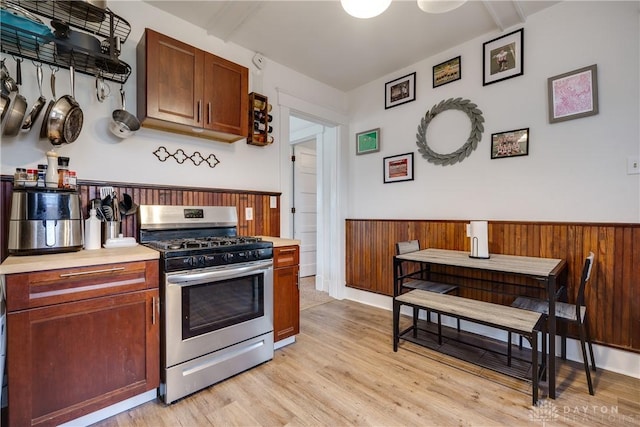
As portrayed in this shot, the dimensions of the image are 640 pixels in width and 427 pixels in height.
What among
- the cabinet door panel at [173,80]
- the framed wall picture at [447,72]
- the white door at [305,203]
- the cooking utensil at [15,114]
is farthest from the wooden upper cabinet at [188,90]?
the white door at [305,203]

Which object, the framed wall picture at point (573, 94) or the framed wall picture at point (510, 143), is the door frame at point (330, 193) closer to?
the framed wall picture at point (510, 143)

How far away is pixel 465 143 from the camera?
2691 millimetres

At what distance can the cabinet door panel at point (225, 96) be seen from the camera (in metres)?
2.22

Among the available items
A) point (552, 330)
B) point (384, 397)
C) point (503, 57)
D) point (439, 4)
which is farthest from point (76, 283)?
point (503, 57)

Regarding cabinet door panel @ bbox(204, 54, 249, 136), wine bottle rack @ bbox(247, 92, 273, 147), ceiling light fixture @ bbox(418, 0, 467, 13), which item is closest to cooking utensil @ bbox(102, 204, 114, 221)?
cabinet door panel @ bbox(204, 54, 249, 136)

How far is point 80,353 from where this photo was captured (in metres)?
1.42

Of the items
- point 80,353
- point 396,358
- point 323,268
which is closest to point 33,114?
point 80,353

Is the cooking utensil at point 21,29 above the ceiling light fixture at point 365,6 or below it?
below

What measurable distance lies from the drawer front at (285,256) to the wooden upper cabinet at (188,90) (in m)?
0.99

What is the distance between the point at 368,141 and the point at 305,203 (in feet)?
5.34

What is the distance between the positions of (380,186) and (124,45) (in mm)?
2592

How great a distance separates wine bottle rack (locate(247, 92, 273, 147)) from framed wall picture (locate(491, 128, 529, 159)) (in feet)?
6.55

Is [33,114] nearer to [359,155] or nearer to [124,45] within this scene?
[124,45]

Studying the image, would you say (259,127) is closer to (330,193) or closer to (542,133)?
(330,193)
